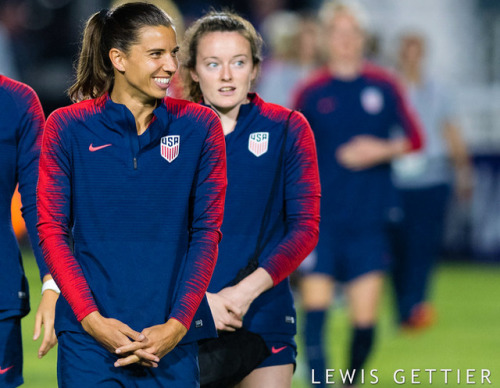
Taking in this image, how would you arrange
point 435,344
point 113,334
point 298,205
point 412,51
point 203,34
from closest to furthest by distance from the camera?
1. point 113,334
2. point 298,205
3. point 203,34
4. point 435,344
5. point 412,51

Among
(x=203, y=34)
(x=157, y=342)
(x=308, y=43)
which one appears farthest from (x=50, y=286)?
(x=308, y=43)

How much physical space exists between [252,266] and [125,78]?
921 mm

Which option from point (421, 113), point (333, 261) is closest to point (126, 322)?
point (333, 261)

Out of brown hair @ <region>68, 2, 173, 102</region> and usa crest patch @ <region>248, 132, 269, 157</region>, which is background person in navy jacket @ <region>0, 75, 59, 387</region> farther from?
usa crest patch @ <region>248, 132, 269, 157</region>

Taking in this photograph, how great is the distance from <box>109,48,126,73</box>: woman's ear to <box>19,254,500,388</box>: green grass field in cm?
372

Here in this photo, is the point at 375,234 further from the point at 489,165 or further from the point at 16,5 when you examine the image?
the point at 16,5

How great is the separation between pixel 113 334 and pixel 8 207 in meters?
0.84

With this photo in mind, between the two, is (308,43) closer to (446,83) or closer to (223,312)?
(223,312)

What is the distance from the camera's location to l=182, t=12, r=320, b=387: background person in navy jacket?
407 cm

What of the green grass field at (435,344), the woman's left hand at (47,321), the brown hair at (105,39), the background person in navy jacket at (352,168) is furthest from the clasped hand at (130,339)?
the green grass field at (435,344)

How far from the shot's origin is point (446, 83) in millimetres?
15781

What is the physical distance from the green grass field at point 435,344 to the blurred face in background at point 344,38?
1942 mm

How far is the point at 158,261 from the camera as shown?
11.1 ft

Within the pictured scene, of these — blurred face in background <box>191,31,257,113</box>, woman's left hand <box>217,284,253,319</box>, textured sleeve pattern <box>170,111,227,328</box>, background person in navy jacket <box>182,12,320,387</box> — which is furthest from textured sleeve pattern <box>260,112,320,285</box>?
textured sleeve pattern <box>170,111,227,328</box>
